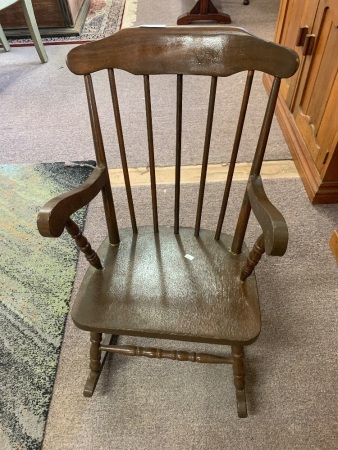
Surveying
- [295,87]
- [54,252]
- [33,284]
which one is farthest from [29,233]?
[295,87]

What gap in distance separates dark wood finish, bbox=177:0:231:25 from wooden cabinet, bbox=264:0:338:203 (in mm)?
1244

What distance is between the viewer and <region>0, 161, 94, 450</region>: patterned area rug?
1.09m

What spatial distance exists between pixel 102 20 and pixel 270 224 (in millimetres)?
3269

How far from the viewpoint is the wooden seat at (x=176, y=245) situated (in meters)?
0.73

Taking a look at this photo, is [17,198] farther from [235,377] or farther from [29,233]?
[235,377]

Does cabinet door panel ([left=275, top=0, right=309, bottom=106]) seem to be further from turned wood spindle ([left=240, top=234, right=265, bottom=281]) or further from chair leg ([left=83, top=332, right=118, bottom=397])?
chair leg ([left=83, top=332, right=118, bottom=397])

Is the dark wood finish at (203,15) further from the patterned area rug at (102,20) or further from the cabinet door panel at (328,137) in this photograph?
the cabinet door panel at (328,137)

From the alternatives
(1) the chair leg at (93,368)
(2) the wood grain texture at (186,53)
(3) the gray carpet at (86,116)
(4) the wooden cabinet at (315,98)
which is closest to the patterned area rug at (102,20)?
(3) the gray carpet at (86,116)

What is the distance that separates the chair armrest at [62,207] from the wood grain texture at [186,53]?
0.26 metres

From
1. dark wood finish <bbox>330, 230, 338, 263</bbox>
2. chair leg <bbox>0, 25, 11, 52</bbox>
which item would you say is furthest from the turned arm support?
chair leg <bbox>0, 25, 11, 52</bbox>

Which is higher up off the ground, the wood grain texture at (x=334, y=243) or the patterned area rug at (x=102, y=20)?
the patterned area rug at (x=102, y=20)

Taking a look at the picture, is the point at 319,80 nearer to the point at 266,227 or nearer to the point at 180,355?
the point at 266,227

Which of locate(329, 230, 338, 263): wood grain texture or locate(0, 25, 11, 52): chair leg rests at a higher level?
locate(0, 25, 11, 52): chair leg

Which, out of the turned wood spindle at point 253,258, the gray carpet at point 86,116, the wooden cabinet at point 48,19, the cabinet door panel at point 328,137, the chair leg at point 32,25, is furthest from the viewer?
the wooden cabinet at point 48,19
